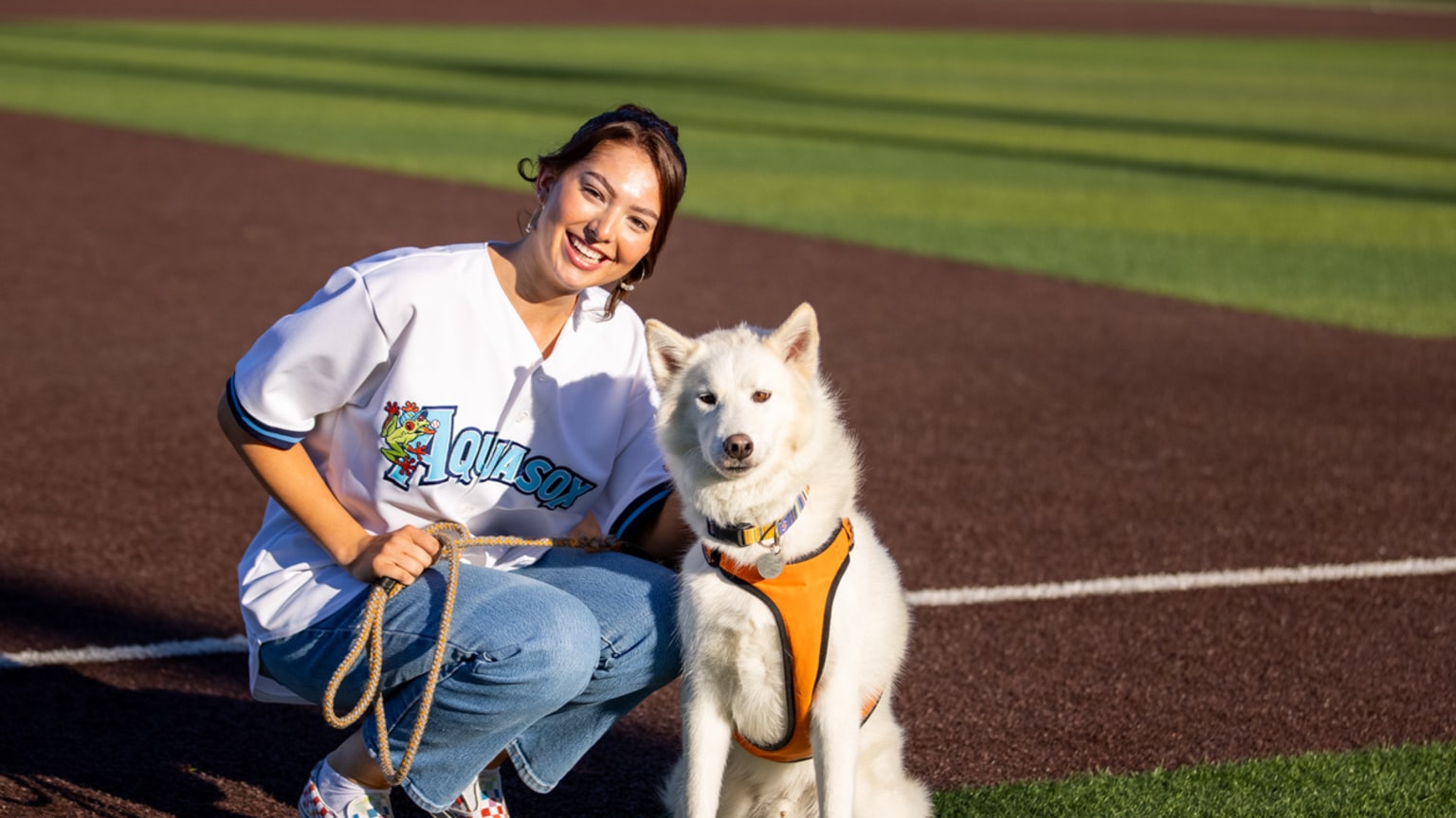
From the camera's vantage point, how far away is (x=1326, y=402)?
9.27 meters

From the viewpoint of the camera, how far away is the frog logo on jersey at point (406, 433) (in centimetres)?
407

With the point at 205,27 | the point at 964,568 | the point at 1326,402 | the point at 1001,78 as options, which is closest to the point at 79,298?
the point at 964,568

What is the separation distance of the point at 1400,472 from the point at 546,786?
537cm

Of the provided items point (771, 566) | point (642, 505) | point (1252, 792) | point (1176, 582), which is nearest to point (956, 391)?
point (1176, 582)

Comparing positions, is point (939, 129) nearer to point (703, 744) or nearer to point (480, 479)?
point (480, 479)

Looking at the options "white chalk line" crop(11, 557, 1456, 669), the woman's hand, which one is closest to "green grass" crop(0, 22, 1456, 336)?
"white chalk line" crop(11, 557, 1456, 669)

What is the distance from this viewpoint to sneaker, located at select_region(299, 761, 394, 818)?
3986 millimetres

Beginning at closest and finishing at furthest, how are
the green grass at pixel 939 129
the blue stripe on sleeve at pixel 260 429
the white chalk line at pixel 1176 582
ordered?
the blue stripe on sleeve at pixel 260 429, the white chalk line at pixel 1176 582, the green grass at pixel 939 129

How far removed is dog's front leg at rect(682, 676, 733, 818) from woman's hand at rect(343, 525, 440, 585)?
0.69m

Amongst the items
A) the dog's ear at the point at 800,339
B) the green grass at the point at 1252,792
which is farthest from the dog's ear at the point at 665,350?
the green grass at the point at 1252,792

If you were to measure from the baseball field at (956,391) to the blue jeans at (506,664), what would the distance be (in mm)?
453

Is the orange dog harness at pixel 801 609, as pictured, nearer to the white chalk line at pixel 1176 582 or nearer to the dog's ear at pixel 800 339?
the dog's ear at pixel 800 339

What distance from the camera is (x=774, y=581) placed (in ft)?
12.1

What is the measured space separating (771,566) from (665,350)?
0.56m
